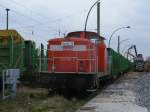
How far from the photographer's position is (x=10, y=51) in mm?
16984

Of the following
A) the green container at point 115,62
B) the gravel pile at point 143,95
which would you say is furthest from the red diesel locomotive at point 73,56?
the green container at point 115,62

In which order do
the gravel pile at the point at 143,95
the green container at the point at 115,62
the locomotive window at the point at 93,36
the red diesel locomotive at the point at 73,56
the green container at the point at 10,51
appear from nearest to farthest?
1. the green container at the point at 10,51
2. the gravel pile at the point at 143,95
3. the red diesel locomotive at the point at 73,56
4. the locomotive window at the point at 93,36
5. the green container at the point at 115,62

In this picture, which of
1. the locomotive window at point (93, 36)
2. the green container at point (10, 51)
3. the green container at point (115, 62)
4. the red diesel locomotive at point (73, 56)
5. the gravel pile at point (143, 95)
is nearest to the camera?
the green container at point (10, 51)

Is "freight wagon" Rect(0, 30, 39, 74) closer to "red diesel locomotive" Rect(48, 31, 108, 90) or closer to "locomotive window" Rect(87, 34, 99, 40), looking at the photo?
"red diesel locomotive" Rect(48, 31, 108, 90)

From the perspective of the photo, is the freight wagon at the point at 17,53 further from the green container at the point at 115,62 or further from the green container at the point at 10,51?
the green container at the point at 115,62

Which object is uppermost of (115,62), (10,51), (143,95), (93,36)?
(93,36)

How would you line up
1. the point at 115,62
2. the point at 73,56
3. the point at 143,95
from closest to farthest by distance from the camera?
the point at 73,56
the point at 143,95
the point at 115,62

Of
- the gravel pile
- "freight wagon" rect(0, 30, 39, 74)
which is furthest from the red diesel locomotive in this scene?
the gravel pile

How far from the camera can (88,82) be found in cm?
1853

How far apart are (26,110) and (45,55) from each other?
672 cm

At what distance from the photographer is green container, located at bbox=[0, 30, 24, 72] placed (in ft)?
55.6

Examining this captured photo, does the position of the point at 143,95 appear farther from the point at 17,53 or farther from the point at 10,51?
the point at 10,51

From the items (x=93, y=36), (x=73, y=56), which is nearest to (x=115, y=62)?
(x=93, y=36)

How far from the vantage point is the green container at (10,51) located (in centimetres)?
1695
